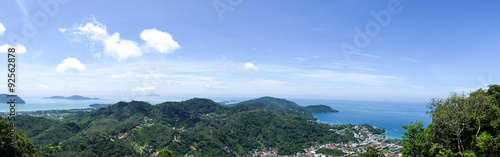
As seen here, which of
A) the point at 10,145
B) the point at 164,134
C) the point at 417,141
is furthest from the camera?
the point at 164,134

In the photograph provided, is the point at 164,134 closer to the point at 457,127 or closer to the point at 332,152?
the point at 332,152

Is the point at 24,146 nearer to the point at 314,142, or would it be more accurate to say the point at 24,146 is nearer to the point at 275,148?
the point at 275,148

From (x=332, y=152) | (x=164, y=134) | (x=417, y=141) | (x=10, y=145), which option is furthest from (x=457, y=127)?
(x=164, y=134)

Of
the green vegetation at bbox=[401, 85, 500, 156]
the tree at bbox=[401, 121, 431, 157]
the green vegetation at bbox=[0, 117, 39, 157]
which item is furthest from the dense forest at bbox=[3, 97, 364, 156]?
the green vegetation at bbox=[401, 85, 500, 156]

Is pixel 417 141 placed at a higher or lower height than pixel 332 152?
higher

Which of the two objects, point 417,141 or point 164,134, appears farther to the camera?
point 164,134

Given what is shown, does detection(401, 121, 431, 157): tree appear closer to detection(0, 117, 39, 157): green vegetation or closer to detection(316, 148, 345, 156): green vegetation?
detection(0, 117, 39, 157): green vegetation

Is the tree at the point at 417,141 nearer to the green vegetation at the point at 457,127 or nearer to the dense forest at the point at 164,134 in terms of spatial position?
the green vegetation at the point at 457,127

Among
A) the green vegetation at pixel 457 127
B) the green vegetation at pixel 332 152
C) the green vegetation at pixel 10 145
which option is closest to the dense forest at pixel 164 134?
the green vegetation at pixel 332 152

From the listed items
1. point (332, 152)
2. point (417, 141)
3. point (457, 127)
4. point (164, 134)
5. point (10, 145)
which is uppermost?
point (457, 127)
